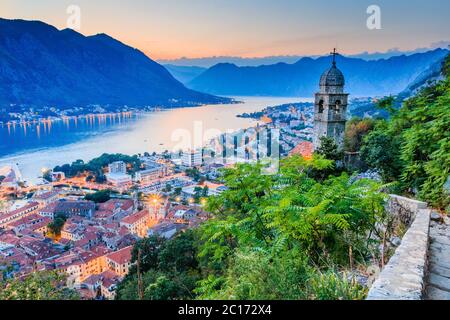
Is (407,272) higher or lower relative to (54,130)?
higher

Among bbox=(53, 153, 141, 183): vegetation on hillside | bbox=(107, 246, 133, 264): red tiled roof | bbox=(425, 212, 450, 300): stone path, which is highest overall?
bbox=(425, 212, 450, 300): stone path

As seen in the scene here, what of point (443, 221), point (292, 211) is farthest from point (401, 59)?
point (292, 211)

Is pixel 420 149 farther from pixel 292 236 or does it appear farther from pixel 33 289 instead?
pixel 33 289

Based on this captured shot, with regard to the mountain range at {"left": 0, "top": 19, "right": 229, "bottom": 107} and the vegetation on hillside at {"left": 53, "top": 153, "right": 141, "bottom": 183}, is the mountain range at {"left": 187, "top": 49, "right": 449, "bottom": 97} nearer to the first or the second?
the mountain range at {"left": 0, "top": 19, "right": 229, "bottom": 107}

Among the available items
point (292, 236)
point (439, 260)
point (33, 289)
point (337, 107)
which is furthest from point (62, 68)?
point (439, 260)

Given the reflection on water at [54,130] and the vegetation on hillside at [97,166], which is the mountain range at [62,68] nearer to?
the reflection on water at [54,130]

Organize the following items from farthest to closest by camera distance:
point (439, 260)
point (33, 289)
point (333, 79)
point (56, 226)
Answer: point (56, 226) < point (333, 79) < point (33, 289) < point (439, 260)

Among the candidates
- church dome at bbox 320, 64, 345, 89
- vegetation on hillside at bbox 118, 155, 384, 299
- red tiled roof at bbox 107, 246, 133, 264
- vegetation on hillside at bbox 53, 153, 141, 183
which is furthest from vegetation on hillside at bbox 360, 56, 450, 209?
vegetation on hillside at bbox 53, 153, 141, 183
